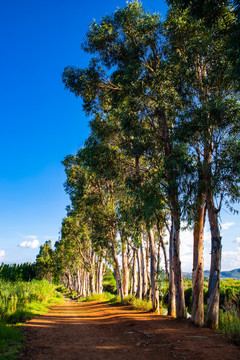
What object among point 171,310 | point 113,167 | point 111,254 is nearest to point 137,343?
point 171,310

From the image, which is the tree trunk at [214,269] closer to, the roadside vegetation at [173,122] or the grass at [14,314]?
the roadside vegetation at [173,122]

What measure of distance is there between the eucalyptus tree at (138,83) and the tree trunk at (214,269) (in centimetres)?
154

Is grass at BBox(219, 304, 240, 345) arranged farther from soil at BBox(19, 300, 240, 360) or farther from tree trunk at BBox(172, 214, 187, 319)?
tree trunk at BBox(172, 214, 187, 319)

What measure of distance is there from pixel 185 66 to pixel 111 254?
15.2 meters

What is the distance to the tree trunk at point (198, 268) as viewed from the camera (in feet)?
31.7

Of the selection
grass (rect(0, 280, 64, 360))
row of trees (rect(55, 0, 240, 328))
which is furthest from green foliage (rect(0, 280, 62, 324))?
row of trees (rect(55, 0, 240, 328))

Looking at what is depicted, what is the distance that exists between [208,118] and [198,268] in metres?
6.10

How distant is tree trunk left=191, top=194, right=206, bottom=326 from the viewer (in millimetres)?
9648

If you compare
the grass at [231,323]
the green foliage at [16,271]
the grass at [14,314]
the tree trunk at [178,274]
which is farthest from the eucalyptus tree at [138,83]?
the green foliage at [16,271]

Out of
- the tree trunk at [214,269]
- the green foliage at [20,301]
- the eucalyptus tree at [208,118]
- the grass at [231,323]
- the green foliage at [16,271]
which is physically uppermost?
the eucalyptus tree at [208,118]

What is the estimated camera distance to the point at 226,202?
32.7 ft

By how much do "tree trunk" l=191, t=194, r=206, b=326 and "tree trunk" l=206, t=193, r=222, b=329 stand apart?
19.9 inches

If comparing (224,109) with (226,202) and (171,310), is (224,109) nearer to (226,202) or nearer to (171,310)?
(226,202)

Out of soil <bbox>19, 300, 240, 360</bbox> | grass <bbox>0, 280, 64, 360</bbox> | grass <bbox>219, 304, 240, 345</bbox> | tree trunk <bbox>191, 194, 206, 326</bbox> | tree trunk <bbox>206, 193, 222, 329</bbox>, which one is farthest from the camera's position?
tree trunk <bbox>191, 194, 206, 326</bbox>
